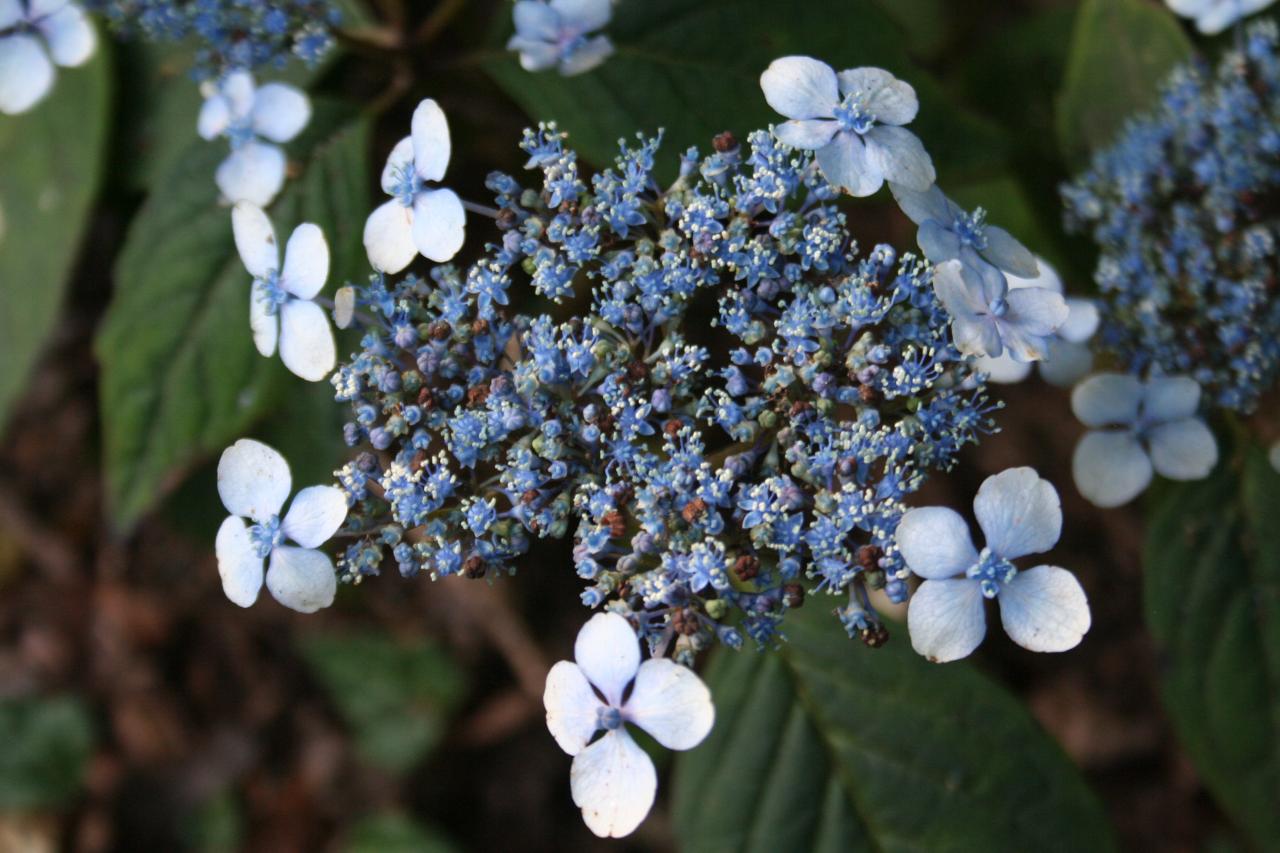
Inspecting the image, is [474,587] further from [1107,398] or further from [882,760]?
[1107,398]

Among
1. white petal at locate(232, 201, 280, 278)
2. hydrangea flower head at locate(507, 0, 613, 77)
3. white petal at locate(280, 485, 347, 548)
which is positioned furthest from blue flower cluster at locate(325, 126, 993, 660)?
hydrangea flower head at locate(507, 0, 613, 77)

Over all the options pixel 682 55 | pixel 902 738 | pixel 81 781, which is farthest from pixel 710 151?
pixel 81 781

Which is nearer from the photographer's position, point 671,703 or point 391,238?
point 671,703

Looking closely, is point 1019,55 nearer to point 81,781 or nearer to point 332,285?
point 332,285

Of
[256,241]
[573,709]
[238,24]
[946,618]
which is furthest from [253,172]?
[946,618]

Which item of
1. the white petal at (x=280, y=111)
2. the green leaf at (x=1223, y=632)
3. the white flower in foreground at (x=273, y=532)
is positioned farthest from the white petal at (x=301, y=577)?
the green leaf at (x=1223, y=632)

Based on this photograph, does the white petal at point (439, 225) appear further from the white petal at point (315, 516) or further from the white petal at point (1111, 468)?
the white petal at point (1111, 468)
